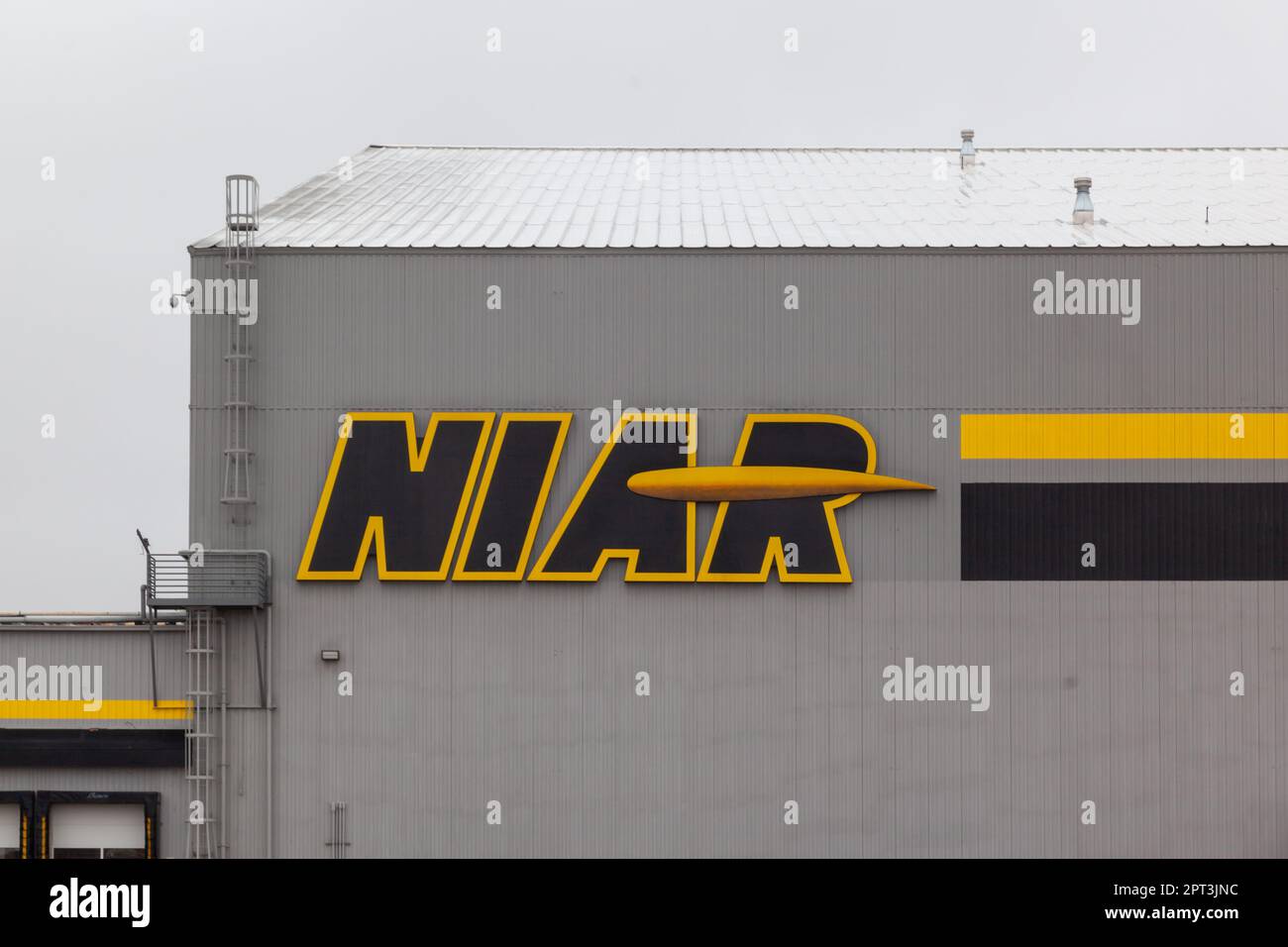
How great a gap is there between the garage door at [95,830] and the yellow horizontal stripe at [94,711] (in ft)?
4.69

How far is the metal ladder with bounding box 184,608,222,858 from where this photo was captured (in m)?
24.4

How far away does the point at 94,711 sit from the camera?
24969 mm

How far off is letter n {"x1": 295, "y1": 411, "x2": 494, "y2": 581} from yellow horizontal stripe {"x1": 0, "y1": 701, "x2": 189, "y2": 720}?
3.14 metres

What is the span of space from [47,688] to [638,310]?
11.7 m

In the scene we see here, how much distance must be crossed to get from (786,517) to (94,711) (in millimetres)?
11972

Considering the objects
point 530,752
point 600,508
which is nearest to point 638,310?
point 600,508

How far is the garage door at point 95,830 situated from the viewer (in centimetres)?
2475
